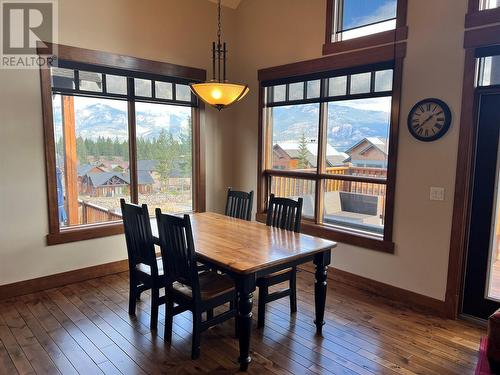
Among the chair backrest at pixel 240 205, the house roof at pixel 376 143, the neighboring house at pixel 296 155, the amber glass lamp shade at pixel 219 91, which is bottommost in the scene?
the chair backrest at pixel 240 205

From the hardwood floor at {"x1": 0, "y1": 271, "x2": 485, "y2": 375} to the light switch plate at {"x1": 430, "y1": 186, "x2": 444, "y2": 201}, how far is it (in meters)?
1.08

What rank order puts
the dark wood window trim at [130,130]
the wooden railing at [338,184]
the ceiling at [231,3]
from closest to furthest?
the dark wood window trim at [130,130] → the wooden railing at [338,184] → the ceiling at [231,3]

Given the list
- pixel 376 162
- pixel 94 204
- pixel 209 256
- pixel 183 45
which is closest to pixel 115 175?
pixel 94 204

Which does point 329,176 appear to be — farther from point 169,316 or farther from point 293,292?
point 169,316

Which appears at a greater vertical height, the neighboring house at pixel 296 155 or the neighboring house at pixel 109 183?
the neighboring house at pixel 296 155

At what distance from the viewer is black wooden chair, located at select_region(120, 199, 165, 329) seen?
2850mm

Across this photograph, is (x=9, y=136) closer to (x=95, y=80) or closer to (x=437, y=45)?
(x=95, y=80)

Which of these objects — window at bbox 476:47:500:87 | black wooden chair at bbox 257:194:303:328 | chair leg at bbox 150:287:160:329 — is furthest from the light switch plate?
chair leg at bbox 150:287:160:329

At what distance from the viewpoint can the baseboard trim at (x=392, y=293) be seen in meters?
3.31

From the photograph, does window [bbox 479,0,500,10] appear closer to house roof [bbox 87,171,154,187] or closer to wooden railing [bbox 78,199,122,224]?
house roof [bbox 87,171,154,187]

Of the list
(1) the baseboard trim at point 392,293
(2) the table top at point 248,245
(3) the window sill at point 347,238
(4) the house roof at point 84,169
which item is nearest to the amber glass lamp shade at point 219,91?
(2) the table top at point 248,245

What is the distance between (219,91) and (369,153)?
185 cm

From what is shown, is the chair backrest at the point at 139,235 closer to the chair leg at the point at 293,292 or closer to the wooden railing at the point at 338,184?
the chair leg at the point at 293,292

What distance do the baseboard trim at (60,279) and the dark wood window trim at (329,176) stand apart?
1984 mm
